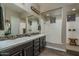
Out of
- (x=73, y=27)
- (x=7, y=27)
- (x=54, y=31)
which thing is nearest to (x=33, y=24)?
(x=54, y=31)

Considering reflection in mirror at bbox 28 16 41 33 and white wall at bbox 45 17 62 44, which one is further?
white wall at bbox 45 17 62 44

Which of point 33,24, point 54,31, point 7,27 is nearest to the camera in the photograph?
point 7,27

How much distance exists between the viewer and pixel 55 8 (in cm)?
387

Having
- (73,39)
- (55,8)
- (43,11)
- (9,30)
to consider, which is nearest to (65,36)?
(73,39)

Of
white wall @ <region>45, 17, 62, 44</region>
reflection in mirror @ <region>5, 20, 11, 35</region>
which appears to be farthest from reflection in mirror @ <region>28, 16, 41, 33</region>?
reflection in mirror @ <region>5, 20, 11, 35</region>

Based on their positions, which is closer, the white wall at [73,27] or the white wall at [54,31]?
the white wall at [73,27]

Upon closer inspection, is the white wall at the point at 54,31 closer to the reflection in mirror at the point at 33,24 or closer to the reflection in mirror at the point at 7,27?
the reflection in mirror at the point at 33,24

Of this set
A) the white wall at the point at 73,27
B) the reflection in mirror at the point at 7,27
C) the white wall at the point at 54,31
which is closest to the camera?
the reflection in mirror at the point at 7,27

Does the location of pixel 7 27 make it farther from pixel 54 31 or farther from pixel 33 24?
pixel 54 31

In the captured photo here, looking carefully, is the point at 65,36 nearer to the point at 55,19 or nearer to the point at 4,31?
the point at 55,19

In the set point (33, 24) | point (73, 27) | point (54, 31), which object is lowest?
point (54, 31)

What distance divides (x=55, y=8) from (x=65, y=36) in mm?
1353

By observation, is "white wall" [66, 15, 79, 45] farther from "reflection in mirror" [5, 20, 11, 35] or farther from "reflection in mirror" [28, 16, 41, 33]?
"reflection in mirror" [5, 20, 11, 35]

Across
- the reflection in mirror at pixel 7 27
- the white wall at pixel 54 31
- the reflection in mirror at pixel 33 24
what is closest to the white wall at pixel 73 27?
the white wall at pixel 54 31
